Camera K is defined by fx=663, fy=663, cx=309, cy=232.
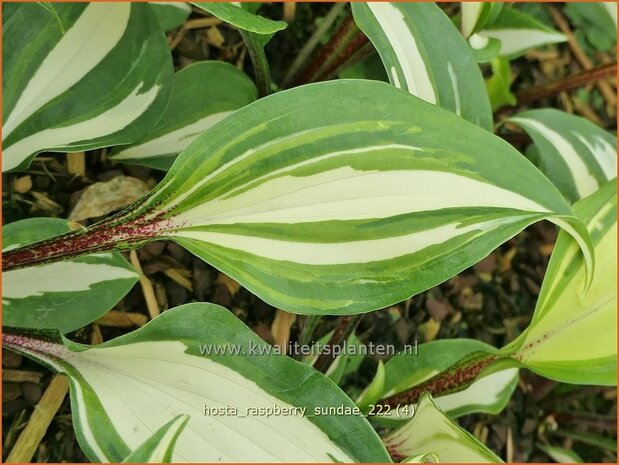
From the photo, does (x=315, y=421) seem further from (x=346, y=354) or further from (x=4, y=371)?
(x=4, y=371)

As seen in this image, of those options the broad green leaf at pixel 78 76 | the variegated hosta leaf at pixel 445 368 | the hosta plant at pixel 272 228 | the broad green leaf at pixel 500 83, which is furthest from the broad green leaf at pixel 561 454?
the broad green leaf at pixel 78 76

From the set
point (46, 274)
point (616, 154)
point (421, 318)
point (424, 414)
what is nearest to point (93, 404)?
point (46, 274)

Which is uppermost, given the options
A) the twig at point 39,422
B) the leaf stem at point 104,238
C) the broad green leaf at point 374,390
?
the leaf stem at point 104,238

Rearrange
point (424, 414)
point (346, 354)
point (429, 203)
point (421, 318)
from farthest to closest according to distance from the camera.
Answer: point (421, 318), point (346, 354), point (424, 414), point (429, 203)

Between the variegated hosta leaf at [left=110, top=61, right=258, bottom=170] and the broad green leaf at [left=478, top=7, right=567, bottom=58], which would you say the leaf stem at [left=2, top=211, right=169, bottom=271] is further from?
the broad green leaf at [left=478, top=7, right=567, bottom=58]

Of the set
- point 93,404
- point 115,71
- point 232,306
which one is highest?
point 115,71

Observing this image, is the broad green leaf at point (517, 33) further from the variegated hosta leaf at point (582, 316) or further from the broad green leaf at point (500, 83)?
the variegated hosta leaf at point (582, 316)

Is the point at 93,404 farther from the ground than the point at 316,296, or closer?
closer

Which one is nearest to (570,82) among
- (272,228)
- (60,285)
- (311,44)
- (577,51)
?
(577,51)
